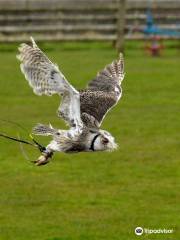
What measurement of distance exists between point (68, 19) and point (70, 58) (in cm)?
332

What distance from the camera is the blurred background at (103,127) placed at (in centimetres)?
995

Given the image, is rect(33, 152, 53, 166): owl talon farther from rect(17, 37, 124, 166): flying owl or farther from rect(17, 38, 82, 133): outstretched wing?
rect(17, 38, 82, 133): outstretched wing

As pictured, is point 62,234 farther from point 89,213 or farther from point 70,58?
point 70,58

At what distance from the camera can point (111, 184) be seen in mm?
11555

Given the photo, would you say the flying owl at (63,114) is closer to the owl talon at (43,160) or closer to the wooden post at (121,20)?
the owl talon at (43,160)

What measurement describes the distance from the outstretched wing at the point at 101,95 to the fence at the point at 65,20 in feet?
52.3

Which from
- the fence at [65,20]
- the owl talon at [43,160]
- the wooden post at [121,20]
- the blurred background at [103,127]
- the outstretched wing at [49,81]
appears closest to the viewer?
the outstretched wing at [49,81]

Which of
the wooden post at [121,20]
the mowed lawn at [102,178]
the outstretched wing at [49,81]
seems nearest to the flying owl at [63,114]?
the outstretched wing at [49,81]

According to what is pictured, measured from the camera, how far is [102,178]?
11.9m

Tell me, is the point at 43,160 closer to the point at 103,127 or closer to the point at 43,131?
Answer: the point at 43,131

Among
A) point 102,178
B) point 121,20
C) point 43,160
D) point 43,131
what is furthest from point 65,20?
point 43,160

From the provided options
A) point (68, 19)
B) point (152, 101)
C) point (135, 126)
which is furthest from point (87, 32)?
point (135, 126)

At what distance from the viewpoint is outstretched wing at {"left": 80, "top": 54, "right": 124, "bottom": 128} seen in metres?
10.0

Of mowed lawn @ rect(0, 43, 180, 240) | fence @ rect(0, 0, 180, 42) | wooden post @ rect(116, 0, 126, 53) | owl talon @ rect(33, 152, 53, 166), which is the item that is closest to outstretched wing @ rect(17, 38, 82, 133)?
owl talon @ rect(33, 152, 53, 166)
